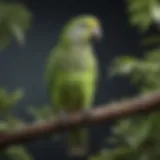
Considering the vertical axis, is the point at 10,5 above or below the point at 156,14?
above

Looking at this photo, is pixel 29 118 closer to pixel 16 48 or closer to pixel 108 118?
pixel 16 48

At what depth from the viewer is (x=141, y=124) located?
3.96 feet

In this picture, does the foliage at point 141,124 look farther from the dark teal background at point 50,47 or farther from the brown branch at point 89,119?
the dark teal background at point 50,47

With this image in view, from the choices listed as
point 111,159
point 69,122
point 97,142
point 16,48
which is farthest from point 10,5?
point 97,142

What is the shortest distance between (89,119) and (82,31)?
50cm

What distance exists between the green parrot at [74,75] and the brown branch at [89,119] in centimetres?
32

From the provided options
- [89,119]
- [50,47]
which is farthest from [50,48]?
[89,119]

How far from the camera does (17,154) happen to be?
4.05 feet

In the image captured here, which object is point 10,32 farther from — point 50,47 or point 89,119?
point 50,47

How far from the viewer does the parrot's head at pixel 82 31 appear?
4.94ft

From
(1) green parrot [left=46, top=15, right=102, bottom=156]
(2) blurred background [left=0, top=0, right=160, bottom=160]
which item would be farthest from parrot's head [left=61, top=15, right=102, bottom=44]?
(2) blurred background [left=0, top=0, right=160, bottom=160]

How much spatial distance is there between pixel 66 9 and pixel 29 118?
50cm

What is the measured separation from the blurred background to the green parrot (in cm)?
58

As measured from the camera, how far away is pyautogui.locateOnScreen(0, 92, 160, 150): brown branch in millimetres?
1078
